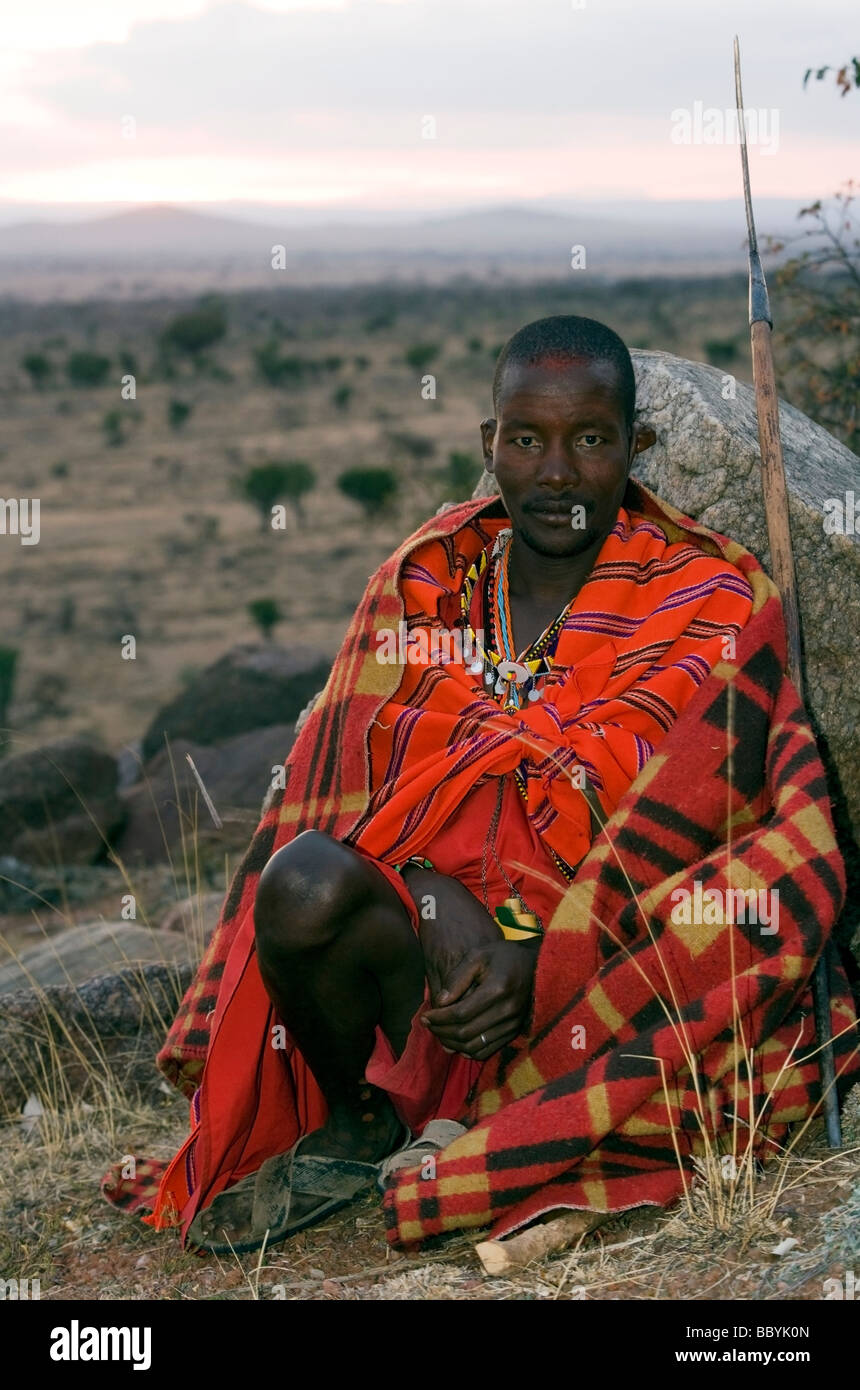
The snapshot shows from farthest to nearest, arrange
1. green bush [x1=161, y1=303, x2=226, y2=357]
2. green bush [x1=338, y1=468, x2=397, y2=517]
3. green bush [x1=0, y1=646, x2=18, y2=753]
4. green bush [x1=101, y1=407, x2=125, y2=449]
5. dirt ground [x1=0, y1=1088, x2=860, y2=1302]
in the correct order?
green bush [x1=161, y1=303, x2=226, y2=357] < green bush [x1=101, y1=407, x2=125, y2=449] < green bush [x1=338, y1=468, x2=397, y2=517] < green bush [x1=0, y1=646, x2=18, y2=753] < dirt ground [x1=0, y1=1088, x2=860, y2=1302]

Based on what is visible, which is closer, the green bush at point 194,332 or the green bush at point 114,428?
the green bush at point 114,428

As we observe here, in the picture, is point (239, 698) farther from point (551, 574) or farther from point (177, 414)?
point (177, 414)

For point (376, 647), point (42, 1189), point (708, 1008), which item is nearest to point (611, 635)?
point (376, 647)

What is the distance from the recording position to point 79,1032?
438 centimetres

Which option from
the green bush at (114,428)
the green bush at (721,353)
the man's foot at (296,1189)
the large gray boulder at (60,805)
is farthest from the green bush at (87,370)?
the man's foot at (296,1189)

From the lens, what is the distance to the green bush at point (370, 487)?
57.5 feet

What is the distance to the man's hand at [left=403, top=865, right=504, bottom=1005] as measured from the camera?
9.68ft

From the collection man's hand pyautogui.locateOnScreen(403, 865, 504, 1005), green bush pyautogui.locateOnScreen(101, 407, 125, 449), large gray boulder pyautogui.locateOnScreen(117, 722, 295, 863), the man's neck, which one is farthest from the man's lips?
green bush pyautogui.locateOnScreen(101, 407, 125, 449)

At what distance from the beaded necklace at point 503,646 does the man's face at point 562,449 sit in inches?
8.7

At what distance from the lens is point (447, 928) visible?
2973 mm

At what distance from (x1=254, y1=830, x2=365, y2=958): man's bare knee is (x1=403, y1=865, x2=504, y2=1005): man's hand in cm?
21

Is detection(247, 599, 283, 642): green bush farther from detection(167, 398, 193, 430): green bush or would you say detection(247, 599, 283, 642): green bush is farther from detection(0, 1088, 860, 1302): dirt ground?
detection(167, 398, 193, 430): green bush

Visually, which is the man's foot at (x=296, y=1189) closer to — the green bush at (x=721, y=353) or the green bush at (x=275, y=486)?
the green bush at (x=275, y=486)

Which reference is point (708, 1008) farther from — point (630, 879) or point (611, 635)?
point (611, 635)
